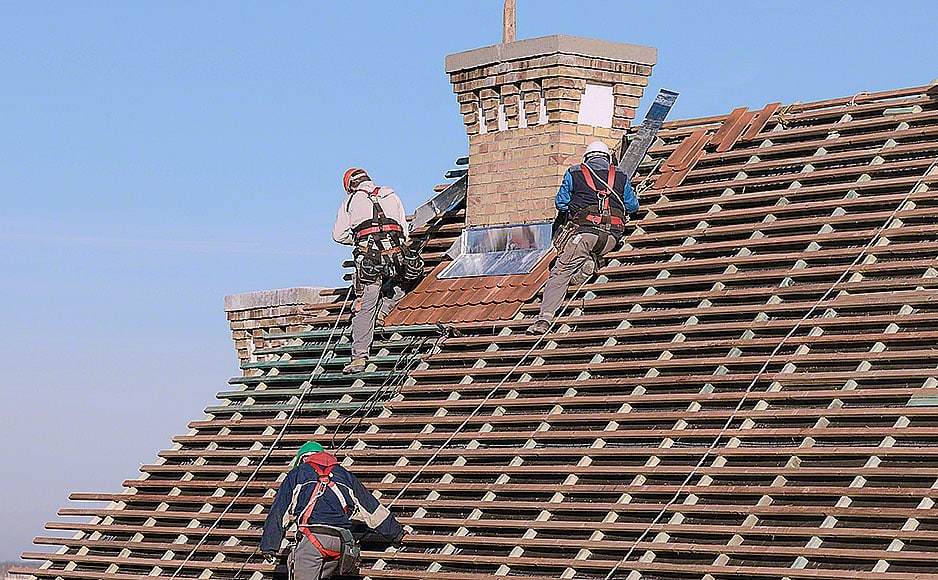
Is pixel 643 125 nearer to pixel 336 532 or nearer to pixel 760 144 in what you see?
pixel 760 144

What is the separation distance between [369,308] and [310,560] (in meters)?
3.56

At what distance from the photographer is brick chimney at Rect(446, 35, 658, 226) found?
45.9ft

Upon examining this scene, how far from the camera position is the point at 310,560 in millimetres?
10719

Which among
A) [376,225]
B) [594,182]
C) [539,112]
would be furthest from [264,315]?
[594,182]

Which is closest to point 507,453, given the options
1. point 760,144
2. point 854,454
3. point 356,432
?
point 356,432

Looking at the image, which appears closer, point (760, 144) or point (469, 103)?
point (760, 144)

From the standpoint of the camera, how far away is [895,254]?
36.3 feet

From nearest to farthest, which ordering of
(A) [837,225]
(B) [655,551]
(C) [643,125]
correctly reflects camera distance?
(B) [655,551] → (A) [837,225] → (C) [643,125]

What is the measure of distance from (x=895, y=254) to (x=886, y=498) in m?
2.60

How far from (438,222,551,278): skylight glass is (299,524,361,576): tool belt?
3593 millimetres

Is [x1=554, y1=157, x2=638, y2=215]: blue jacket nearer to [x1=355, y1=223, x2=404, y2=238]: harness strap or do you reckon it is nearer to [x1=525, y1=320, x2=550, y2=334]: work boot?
[x1=525, y1=320, x2=550, y2=334]: work boot

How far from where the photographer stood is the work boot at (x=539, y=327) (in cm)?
1257

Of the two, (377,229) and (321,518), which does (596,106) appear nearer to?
(377,229)

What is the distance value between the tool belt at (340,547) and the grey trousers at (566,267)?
2.71 metres
